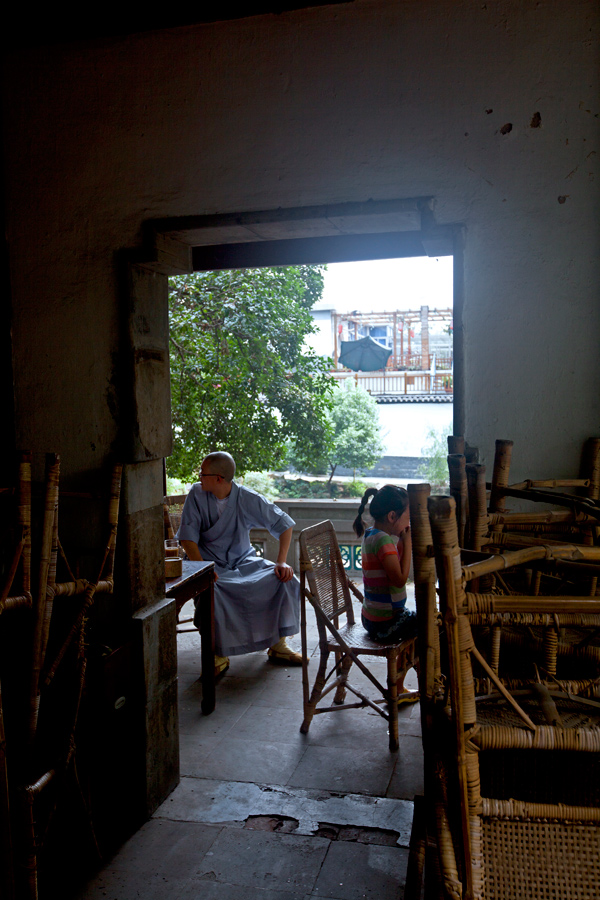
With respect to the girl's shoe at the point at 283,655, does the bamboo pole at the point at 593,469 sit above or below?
above

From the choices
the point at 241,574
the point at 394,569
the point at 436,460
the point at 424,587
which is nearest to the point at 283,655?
the point at 241,574

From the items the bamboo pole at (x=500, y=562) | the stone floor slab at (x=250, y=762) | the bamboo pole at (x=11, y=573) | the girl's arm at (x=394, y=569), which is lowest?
the stone floor slab at (x=250, y=762)

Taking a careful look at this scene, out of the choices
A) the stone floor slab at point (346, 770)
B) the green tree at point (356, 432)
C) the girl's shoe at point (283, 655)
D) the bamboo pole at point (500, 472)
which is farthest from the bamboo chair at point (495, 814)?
the green tree at point (356, 432)

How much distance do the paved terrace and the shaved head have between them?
1.31 meters

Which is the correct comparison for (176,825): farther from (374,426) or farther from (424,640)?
(374,426)

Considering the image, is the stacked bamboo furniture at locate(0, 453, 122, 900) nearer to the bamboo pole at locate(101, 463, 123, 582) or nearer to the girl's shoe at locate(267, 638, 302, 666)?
the bamboo pole at locate(101, 463, 123, 582)

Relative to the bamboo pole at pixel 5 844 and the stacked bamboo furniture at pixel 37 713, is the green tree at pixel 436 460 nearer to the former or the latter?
the stacked bamboo furniture at pixel 37 713

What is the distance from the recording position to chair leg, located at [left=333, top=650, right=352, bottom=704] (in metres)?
3.27

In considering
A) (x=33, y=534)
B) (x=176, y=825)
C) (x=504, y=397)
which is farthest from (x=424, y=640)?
(x=33, y=534)

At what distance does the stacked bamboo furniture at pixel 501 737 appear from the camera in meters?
1.21

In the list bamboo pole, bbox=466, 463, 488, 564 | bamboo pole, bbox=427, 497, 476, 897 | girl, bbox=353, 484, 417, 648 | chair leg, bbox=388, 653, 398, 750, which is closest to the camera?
bamboo pole, bbox=427, 497, 476, 897

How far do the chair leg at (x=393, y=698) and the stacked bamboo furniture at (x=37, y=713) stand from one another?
1.34 m

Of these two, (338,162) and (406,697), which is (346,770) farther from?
(338,162)

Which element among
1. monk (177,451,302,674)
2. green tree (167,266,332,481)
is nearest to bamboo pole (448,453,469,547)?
monk (177,451,302,674)
